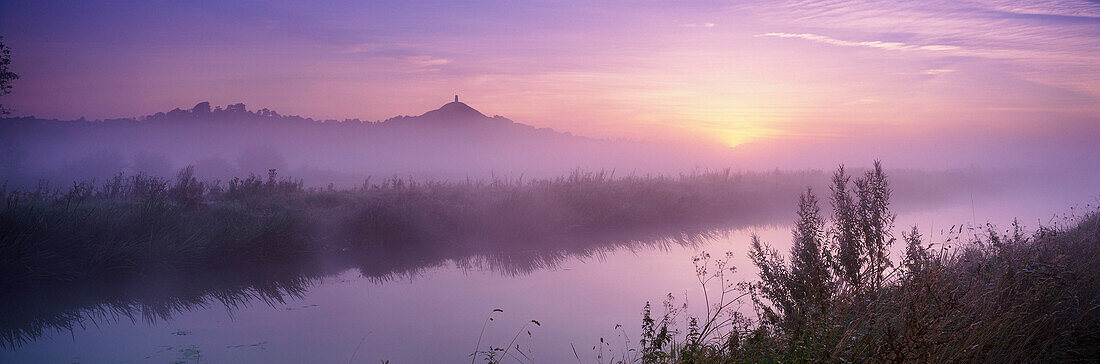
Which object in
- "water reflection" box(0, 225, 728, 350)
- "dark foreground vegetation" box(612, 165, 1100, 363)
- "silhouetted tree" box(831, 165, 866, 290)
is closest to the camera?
"dark foreground vegetation" box(612, 165, 1100, 363)

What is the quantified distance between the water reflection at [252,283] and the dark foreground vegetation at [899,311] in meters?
4.88

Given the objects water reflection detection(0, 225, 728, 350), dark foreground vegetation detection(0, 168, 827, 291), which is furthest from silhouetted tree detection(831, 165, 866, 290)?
dark foreground vegetation detection(0, 168, 827, 291)

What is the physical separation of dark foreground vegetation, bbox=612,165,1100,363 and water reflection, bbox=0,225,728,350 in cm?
488

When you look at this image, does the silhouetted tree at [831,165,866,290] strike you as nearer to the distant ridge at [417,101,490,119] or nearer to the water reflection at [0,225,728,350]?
the water reflection at [0,225,728,350]

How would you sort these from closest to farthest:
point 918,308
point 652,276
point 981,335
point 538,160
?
point 918,308, point 981,335, point 652,276, point 538,160

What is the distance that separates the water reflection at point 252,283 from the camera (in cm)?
759

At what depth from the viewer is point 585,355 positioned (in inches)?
249

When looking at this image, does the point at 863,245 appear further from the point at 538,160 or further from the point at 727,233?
the point at 538,160

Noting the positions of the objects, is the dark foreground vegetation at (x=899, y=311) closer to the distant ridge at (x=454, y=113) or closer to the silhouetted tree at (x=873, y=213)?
the silhouetted tree at (x=873, y=213)

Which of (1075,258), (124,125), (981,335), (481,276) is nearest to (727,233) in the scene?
(481,276)

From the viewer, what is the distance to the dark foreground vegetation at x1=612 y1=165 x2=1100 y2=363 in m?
4.07

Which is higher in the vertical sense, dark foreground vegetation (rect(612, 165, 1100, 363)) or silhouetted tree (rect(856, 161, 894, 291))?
silhouetted tree (rect(856, 161, 894, 291))

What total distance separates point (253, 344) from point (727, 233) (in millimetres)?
11495

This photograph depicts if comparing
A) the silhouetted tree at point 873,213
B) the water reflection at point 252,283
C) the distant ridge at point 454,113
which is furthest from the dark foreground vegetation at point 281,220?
the distant ridge at point 454,113
